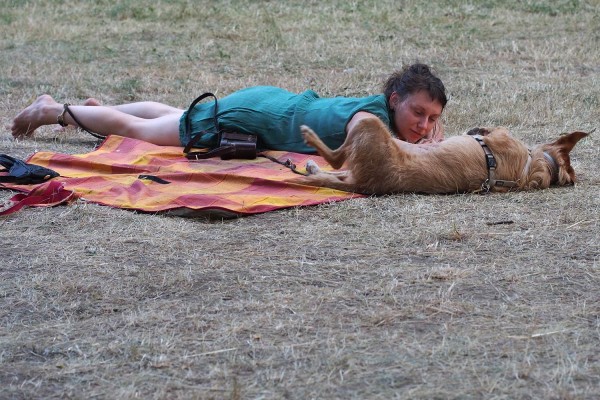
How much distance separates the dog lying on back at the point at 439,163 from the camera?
4.99 meters

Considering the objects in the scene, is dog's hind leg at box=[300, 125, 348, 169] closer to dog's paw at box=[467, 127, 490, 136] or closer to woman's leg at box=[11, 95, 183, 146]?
dog's paw at box=[467, 127, 490, 136]

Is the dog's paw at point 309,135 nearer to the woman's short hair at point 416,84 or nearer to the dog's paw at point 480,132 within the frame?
the woman's short hair at point 416,84

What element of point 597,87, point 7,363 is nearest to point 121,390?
point 7,363

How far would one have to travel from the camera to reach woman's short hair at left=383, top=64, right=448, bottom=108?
18.0 ft

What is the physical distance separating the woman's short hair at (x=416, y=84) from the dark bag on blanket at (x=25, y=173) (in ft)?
6.53

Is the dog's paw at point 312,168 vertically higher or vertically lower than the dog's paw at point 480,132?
lower

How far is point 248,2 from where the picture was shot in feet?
39.7

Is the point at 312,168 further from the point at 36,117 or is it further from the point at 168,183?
the point at 36,117

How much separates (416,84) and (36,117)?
2650mm

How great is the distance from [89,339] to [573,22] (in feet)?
28.9

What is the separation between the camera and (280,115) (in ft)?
19.0

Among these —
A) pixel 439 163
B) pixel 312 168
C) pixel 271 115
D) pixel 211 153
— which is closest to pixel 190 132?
pixel 211 153

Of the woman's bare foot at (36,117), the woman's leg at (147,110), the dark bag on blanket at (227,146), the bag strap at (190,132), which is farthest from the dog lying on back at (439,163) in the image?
the woman's bare foot at (36,117)

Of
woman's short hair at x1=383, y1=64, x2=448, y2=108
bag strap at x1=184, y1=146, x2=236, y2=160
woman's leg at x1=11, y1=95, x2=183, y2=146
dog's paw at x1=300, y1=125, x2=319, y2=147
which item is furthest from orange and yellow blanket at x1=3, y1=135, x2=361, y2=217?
woman's short hair at x1=383, y1=64, x2=448, y2=108
